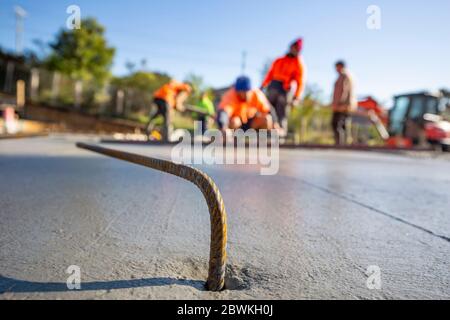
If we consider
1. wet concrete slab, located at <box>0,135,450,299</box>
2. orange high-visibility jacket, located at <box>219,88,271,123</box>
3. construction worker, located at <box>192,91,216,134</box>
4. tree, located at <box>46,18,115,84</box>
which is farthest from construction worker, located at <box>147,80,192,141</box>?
tree, located at <box>46,18,115,84</box>

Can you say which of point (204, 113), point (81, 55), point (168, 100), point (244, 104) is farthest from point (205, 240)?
point (81, 55)

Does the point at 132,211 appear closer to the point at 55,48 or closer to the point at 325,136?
the point at 325,136

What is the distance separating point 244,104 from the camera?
7.44 metres

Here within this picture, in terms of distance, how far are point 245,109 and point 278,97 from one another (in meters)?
0.73

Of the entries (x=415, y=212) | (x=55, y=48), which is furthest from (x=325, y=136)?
(x=415, y=212)

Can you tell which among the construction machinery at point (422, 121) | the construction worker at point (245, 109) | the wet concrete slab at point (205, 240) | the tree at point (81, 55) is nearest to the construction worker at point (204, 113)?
the construction worker at point (245, 109)

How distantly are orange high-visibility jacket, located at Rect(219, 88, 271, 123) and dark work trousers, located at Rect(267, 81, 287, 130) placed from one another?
143 mm

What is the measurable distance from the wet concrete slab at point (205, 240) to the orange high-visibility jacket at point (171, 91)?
19.3ft

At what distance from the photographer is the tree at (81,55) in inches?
978

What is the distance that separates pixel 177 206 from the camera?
69.6 inches

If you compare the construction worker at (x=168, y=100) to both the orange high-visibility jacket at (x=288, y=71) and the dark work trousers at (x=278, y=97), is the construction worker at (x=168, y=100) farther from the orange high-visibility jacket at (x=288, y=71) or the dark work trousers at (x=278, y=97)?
the orange high-visibility jacket at (x=288, y=71)

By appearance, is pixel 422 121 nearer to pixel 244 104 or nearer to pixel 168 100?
pixel 244 104

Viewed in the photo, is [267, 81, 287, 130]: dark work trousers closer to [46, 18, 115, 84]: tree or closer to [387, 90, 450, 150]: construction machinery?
[387, 90, 450, 150]: construction machinery
